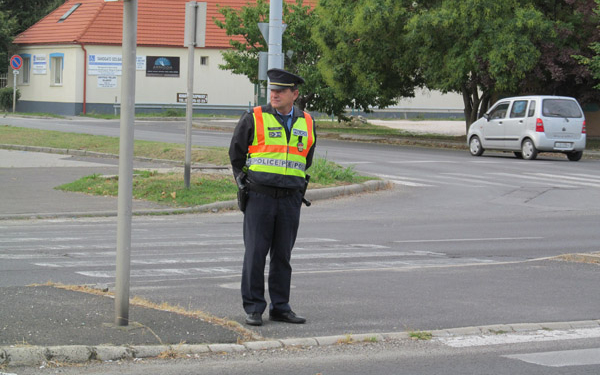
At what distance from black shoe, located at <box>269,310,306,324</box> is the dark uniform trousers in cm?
4

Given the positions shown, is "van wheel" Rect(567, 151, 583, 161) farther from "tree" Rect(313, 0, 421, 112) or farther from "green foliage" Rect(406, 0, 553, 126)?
"tree" Rect(313, 0, 421, 112)

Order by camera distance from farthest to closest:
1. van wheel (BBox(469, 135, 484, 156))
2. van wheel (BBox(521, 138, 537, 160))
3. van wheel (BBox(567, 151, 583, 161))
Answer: van wheel (BBox(469, 135, 484, 156))
van wheel (BBox(567, 151, 583, 161))
van wheel (BBox(521, 138, 537, 160))

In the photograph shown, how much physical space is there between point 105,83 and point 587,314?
1836 inches

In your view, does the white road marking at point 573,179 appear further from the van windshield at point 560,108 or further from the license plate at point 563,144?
the van windshield at point 560,108

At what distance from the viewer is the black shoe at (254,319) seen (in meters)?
7.04

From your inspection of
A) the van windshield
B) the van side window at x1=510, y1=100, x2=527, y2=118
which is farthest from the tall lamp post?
the van side window at x1=510, y1=100, x2=527, y2=118

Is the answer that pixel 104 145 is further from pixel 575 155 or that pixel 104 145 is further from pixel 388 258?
pixel 388 258

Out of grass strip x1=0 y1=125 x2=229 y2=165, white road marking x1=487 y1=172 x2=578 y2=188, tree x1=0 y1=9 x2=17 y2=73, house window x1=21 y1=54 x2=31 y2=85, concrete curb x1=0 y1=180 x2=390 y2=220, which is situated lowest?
concrete curb x1=0 y1=180 x2=390 y2=220

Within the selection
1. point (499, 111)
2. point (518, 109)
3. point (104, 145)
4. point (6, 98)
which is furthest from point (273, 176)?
point (6, 98)

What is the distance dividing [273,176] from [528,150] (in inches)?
828

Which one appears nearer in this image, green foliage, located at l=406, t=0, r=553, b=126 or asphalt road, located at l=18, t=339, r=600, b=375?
asphalt road, located at l=18, t=339, r=600, b=375

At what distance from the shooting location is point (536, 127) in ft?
86.7

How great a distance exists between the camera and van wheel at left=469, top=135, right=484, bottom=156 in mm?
28520

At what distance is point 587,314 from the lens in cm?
790
